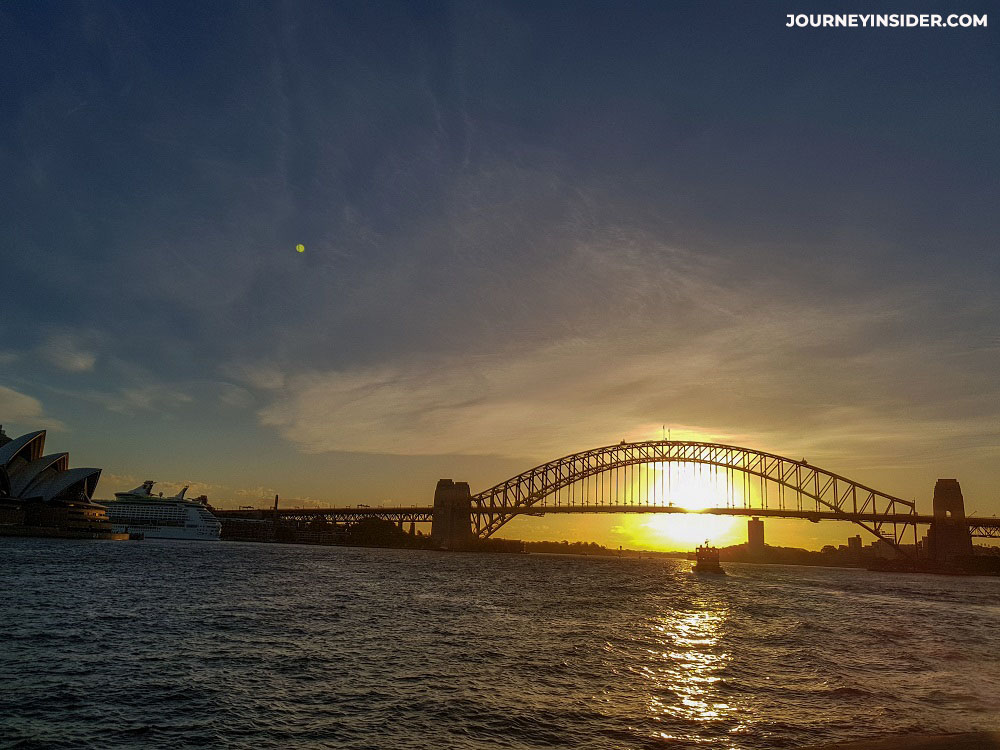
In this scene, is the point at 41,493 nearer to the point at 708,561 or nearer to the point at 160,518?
the point at 160,518

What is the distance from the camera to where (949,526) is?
13875 cm

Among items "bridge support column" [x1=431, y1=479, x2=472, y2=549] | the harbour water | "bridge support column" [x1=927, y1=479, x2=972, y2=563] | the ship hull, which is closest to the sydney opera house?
the ship hull

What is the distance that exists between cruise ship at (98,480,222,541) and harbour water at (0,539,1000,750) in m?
151

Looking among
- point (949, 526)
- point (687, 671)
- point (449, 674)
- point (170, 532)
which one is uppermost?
point (949, 526)

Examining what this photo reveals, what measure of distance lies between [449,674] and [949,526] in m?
154

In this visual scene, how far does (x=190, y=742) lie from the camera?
14250mm

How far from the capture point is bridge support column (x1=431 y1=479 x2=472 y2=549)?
16975cm

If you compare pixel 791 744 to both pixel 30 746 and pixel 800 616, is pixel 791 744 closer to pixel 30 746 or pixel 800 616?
pixel 30 746

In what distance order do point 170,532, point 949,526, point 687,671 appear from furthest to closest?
point 170,532
point 949,526
point 687,671

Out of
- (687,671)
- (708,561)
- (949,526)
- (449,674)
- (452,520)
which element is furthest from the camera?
(452,520)

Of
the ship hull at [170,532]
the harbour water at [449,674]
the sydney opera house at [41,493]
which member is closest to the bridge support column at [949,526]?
the harbour water at [449,674]

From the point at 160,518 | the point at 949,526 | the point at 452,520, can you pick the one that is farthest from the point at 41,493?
the point at 949,526

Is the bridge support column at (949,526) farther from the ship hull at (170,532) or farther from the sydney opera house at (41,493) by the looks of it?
the ship hull at (170,532)

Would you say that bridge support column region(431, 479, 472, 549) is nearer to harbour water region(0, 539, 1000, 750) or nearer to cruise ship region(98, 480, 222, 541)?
cruise ship region(98, 480, 222, 541)
